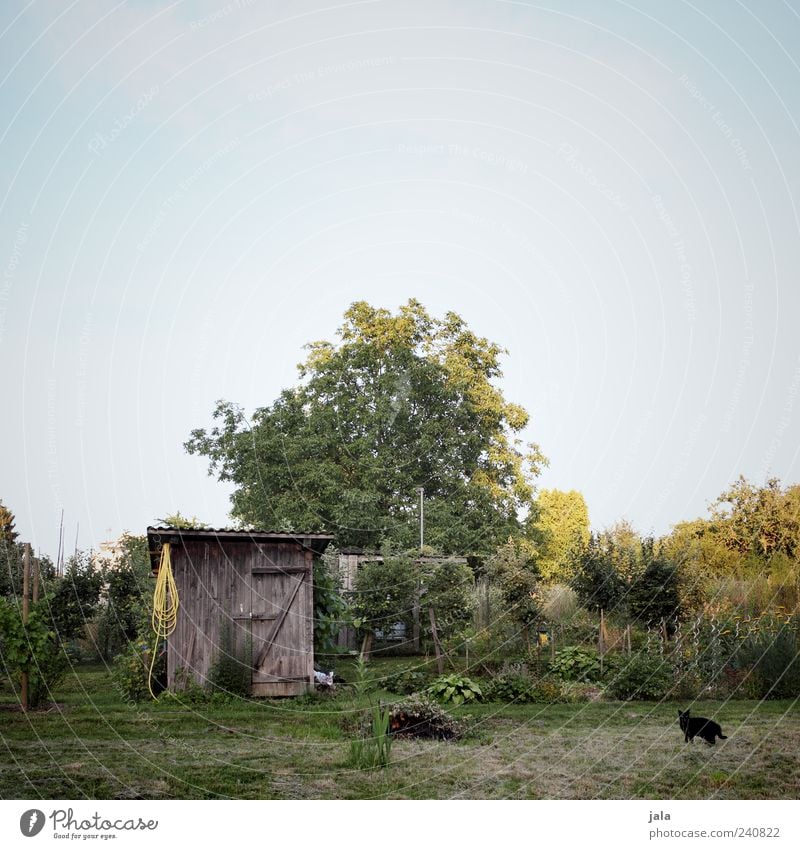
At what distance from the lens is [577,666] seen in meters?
13.2

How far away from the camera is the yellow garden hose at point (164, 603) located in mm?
11445

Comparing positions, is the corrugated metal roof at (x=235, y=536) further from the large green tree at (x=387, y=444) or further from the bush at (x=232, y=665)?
the large green tree at (x=387, y=444)

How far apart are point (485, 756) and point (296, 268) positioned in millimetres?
7649

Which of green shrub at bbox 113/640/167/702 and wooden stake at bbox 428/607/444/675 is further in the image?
wooden stake at bbox 428/607/444/675

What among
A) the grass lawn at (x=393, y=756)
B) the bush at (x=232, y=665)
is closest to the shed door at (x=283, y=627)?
the bush at (x=232, y=665)

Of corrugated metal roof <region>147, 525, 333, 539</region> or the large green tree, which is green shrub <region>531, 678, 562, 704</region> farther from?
the large green tree

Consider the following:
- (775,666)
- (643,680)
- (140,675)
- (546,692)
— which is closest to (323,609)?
(140,675)

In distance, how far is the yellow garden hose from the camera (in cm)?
1145

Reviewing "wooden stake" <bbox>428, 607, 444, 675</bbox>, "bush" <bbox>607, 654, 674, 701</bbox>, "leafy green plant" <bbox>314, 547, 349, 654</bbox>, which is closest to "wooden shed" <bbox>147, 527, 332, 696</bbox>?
"leafy green plant" <bbox>314, 547, 349, 654</bbox>

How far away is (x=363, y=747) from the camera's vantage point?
7672 mm

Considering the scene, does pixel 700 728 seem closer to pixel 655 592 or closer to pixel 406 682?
pixel 406 682

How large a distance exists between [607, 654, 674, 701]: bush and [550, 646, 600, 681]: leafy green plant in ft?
1.79

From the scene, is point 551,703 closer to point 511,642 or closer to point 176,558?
point 511,642
